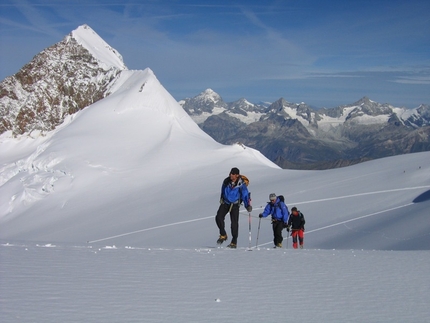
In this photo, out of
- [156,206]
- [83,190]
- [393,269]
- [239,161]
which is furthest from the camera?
[239,161]

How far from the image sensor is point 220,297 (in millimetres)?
5750

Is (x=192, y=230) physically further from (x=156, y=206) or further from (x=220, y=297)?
(x=220, y=297)

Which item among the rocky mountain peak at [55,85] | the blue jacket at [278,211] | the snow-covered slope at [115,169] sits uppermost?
the rocky mountain peak at [55,85]

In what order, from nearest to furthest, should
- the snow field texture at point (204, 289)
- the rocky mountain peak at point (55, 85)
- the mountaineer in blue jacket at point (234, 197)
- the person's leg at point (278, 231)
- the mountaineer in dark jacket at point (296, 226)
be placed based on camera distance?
the snow field texture at point (204, 289), the mountaineer in blue jacket at point (234, 197), the person's leg at point (278, 231), the mountaineer in dark jacket at point (296, 226), the rocky mountain peak at point (55, 85)

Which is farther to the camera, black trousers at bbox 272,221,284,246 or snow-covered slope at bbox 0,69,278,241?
snow-covered slope at bbox 0,69,278,241

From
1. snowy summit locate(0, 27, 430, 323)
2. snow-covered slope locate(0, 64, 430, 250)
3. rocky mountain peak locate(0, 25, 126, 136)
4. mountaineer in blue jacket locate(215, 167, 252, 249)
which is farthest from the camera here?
rocky mountain peak locate(0, 25, 126, 136)

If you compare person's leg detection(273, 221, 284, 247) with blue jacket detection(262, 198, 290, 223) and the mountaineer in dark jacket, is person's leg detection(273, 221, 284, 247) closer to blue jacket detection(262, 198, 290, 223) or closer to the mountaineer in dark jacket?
blue jacket detection(262, 198, 290, 223)

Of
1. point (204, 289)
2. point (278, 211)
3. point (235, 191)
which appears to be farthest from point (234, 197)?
point (204, 289)

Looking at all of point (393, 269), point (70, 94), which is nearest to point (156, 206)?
point (393, 269)

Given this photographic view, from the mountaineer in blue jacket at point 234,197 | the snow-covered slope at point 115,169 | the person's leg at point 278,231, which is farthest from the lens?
the snow-covered slope at point 115,169

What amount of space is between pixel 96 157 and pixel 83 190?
5.35m

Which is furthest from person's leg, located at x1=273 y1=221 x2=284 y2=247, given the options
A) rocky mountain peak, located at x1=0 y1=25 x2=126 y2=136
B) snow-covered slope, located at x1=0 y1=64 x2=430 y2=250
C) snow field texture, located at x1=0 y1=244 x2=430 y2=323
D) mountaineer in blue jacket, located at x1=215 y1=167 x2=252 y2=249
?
rocky mountain peak, located at x1=0 y1=25 x2=126 y2=136

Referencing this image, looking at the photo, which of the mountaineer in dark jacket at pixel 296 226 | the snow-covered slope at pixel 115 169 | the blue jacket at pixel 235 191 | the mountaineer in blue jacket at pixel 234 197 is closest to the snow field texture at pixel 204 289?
the mountaineer in blue jacket at pixel 234 197

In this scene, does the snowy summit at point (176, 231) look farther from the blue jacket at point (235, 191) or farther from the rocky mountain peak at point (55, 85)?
the rocky mountain peak at point (55, 85)
